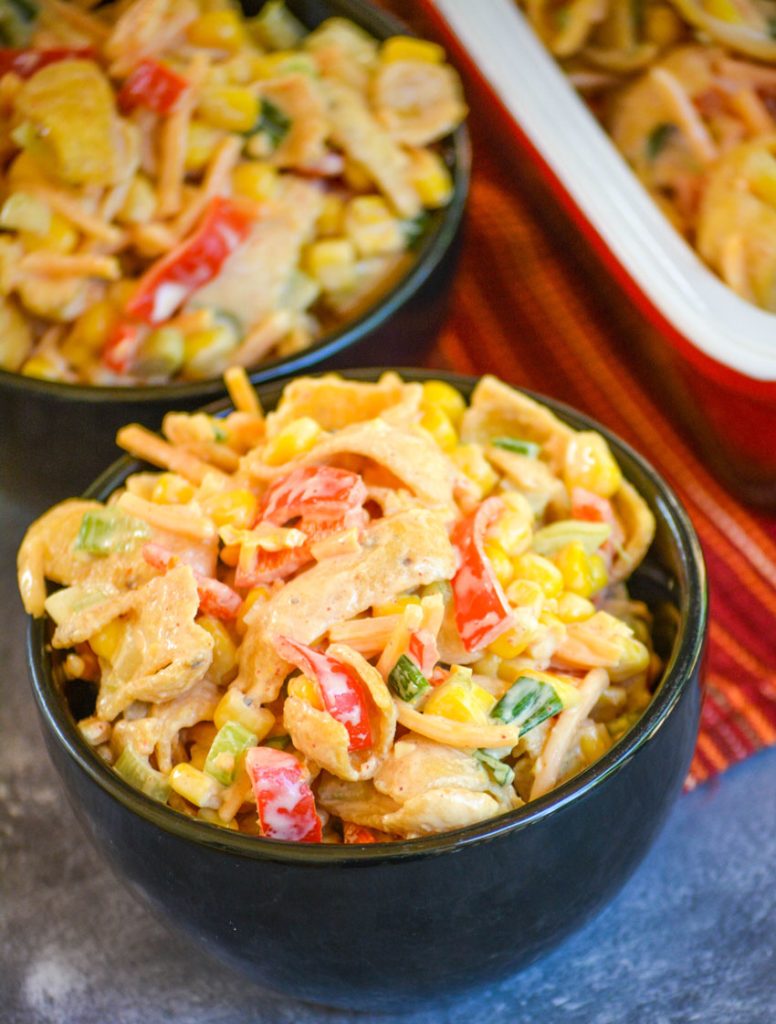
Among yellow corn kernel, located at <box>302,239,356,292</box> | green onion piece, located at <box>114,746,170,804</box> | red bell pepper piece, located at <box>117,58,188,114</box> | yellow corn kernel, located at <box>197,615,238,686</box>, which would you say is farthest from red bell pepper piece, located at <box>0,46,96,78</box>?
green onion piece, located at <box>114,746,170,804</box>

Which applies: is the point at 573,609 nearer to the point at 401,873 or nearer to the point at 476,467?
the point at 476,467

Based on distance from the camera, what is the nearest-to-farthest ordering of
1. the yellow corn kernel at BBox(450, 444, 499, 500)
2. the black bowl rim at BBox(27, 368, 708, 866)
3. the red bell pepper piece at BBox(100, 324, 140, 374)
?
the black bowl rim at BBox(27, 368, 708, 866), the yellow corn kernel at BBox(450, 444, 499, 500), the red bell pepper piece at BBox(100, 324, 140, 374)

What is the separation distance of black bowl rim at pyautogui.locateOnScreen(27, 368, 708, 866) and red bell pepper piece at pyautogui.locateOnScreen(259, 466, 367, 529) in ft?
0.86

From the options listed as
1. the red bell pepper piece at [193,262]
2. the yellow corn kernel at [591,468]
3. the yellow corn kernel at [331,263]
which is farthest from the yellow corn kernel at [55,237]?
the yellow corn kernel at [591,468]

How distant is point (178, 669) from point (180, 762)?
110mm

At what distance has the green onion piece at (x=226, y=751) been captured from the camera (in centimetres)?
113

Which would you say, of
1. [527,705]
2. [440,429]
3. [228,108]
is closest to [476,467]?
[440,429]

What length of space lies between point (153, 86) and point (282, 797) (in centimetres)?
112

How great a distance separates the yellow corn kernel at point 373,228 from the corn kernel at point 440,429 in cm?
45

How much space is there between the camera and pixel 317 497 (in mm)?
1272

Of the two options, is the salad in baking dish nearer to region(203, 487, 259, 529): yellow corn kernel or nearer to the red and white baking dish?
region(203, 487, 259, 529): yellow corn kernel

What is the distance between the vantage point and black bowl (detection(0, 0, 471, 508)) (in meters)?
1.61

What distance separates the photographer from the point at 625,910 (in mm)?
1413

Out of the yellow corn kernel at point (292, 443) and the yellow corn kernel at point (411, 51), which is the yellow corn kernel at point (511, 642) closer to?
the yellow corn kernel at point (292, 443)
